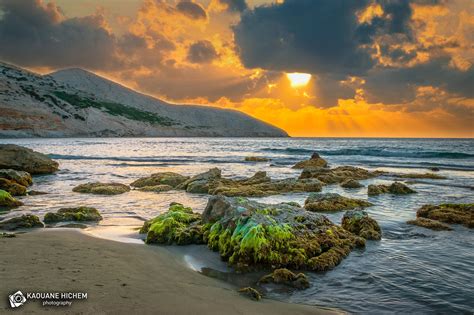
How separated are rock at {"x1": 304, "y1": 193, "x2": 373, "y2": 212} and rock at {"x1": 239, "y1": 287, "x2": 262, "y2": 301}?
29.4 feet

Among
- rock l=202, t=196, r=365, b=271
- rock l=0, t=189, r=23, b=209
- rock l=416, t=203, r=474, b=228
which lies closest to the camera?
rock l=202, t=196, r=365, b=271

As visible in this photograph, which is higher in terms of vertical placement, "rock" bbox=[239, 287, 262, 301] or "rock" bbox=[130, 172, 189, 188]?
"rock" bbox=[239, 287, 262, 301]

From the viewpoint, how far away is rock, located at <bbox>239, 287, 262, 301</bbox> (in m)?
6.28

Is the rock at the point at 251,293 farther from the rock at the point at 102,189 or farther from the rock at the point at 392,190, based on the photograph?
the rock at the point at 392,190

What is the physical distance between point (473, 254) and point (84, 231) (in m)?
10.8

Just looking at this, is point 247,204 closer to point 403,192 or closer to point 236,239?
point 236,239

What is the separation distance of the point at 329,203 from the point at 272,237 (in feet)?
25.0

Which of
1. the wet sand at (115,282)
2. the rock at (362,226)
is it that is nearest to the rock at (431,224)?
the rock at (362,226)

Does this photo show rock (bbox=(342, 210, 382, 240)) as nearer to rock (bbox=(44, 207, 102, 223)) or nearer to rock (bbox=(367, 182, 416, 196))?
rock (bbox=(44, 207, 102, 223))

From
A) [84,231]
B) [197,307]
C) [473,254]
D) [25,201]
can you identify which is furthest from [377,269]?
[25,201]

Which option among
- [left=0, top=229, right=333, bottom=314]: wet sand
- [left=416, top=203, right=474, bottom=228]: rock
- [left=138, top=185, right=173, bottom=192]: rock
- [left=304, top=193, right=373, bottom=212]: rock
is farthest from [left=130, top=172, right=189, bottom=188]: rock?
[left=416, top=203, right=474, bottom=228]: rock

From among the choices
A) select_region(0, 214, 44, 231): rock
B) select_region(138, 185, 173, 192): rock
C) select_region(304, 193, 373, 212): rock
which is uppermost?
select_region(304, 193, 373, 212): rock

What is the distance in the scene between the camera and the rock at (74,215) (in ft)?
39.8

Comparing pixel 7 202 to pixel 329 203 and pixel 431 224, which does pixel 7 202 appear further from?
pixel 431 224
